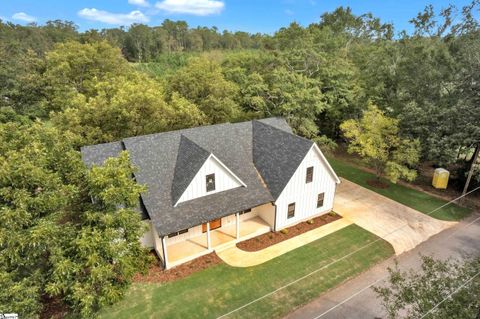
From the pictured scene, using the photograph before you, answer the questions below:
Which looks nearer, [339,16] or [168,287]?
[168,287]

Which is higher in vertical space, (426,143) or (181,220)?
(426,143)

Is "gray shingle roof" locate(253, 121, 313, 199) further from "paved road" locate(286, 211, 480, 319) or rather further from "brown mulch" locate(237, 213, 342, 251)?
"paved road" locate(286, 211, 480, 319)

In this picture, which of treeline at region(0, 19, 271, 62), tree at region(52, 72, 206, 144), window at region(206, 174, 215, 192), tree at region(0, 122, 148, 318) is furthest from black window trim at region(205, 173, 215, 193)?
treeline at region(0, 19, 271, 62)

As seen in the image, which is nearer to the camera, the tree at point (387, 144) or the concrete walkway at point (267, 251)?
the concrete walkway at point (267, 251)

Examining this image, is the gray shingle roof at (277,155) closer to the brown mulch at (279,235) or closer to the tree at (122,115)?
the brown mulch at (279,235)

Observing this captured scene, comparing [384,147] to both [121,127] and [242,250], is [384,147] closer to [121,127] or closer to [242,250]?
[242,250]

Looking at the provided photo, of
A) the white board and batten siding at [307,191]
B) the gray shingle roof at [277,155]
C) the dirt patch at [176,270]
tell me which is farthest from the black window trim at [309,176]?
the dirt patch at [176,270]

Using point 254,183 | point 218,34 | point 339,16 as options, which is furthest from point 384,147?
point 218,34
